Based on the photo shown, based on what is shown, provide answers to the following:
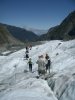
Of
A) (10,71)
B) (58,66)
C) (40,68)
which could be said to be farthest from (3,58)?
(40,68)

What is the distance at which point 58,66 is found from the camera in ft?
120

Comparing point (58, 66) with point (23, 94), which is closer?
point (23, 94)

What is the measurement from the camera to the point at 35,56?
47.9 m

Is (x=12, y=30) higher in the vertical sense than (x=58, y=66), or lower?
higher

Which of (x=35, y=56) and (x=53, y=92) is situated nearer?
(x=53, y=92)

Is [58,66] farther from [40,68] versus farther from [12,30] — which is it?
[12,30]

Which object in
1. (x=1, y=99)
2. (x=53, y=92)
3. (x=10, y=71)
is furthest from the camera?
(x=10, y=71)

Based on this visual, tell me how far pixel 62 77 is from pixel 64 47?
75.1 feet

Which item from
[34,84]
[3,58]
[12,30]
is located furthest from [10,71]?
[12,30]

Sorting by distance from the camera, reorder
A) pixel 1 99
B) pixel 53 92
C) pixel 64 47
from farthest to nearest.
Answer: pixel 64 47, pixel 53 92, pixel 1 99

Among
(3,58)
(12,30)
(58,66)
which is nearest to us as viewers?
(58,66)

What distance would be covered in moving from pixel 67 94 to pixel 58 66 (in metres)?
14.8

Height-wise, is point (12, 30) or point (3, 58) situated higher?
point (12, 30)

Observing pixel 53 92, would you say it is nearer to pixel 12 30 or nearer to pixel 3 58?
pixel 3 58
